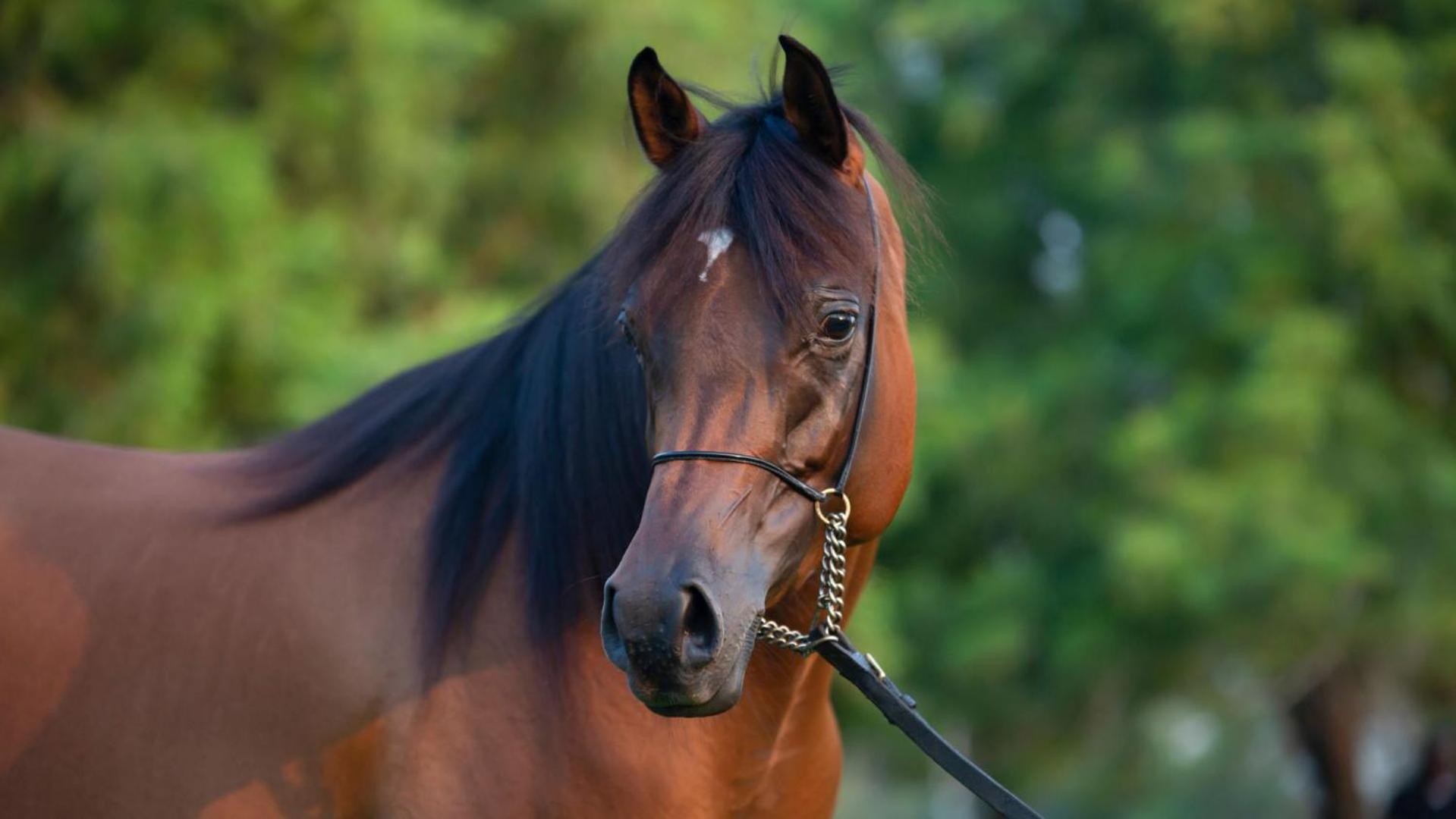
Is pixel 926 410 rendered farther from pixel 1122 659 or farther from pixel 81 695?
pixel 81 695

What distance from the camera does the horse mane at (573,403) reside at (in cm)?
241

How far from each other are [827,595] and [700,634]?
0.43m

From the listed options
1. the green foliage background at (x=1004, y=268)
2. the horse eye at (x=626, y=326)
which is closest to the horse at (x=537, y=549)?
the horse eye at (x=626, y=326)

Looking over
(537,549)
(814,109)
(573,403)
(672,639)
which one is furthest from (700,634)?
(814,109)

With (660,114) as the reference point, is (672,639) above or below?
below

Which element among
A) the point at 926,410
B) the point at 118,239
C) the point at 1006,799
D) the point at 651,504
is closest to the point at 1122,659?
the point at 926,410

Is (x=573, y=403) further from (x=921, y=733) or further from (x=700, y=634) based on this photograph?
(x=921, y=733)

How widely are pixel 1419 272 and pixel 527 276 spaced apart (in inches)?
288

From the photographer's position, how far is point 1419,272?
1082 centimetres

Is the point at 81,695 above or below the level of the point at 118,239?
above

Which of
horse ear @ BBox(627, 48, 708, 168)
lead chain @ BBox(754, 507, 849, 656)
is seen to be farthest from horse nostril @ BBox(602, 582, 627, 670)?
horse ear @ BBox(627, 48, 708, 168)

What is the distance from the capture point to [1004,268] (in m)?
15.0

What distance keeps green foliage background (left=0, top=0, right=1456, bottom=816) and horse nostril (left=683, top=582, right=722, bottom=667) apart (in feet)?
14.3

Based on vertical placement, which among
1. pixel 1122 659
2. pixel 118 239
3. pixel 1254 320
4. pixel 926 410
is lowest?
pixel 1122 659
